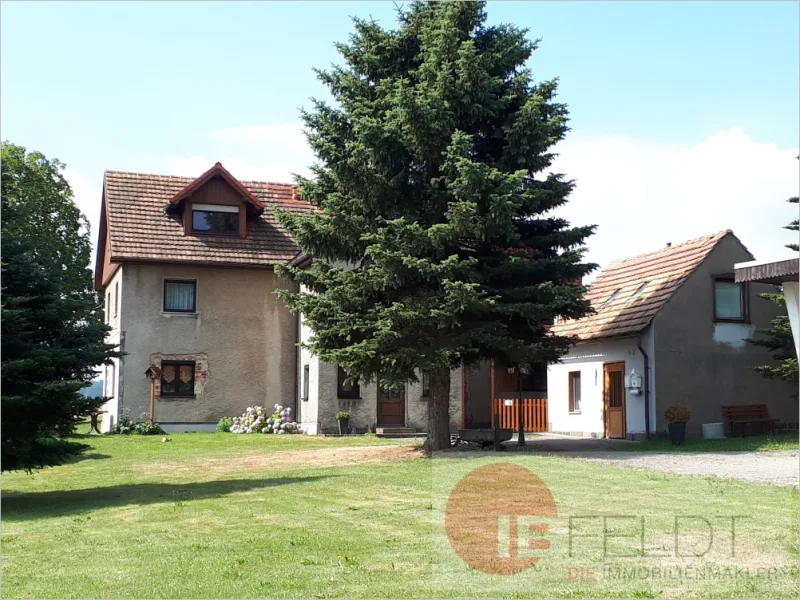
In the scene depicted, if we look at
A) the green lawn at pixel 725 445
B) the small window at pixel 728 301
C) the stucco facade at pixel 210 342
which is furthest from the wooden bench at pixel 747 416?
the stucco facade at pixel 210 342

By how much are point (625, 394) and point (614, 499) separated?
15857 millimetres

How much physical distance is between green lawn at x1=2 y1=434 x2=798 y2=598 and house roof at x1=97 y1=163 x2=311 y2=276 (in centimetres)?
1477

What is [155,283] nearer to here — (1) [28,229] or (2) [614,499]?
(1) [28,229]

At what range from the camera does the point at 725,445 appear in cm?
2384

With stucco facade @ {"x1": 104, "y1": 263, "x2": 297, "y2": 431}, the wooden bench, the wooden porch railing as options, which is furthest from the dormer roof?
the wooden bench

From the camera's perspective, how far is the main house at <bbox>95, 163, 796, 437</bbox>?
30.7 meters

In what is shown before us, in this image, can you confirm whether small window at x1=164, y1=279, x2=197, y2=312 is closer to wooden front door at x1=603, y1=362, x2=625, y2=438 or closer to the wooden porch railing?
the wooden porch railing

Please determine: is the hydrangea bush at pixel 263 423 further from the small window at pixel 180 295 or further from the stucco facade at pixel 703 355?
the stucco facade at pixel 703 355

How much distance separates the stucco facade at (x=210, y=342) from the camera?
32500mm

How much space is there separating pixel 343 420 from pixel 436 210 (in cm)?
1093

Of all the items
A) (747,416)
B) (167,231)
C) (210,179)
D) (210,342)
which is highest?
(210,179)

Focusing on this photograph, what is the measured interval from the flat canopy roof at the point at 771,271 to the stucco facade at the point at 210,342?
75.8 feet

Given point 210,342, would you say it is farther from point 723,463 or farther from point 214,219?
point 723,463

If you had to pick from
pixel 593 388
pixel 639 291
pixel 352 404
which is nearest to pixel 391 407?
pixel 352 404
